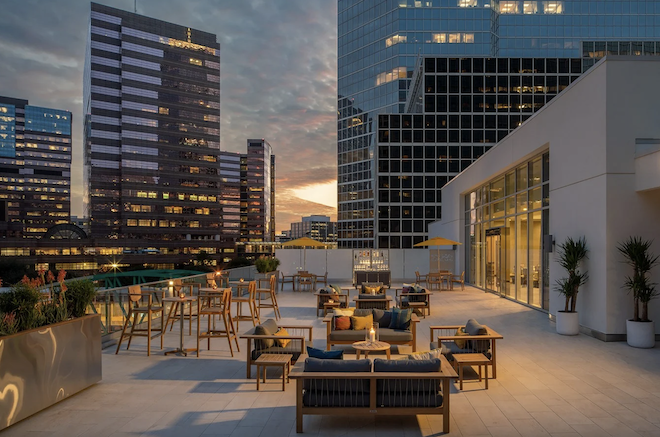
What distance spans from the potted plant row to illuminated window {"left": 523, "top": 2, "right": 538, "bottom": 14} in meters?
71.0

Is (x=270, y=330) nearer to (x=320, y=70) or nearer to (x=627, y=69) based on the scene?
(x=627, y=69)

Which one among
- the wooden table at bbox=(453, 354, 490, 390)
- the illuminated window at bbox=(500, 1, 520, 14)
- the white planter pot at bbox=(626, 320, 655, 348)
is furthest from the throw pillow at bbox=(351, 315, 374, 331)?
the illuminated window at bbox=(500, 1, 520, 14)

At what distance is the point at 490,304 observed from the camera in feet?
51.7

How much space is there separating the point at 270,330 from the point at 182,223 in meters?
94.9

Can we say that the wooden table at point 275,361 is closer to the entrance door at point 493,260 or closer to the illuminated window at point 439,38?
the entrance door at point 493,260

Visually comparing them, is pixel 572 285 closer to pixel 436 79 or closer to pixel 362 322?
pixel 362 322

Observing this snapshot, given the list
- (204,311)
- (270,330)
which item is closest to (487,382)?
(270,330)

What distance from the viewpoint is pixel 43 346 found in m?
5.53

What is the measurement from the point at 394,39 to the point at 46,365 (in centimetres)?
6277

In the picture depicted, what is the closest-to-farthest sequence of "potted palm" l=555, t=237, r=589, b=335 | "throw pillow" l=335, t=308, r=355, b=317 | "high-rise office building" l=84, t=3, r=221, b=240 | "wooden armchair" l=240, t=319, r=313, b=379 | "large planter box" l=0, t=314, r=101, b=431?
"large planter box" l=0, t=314, r=101, b=431
"wooden armchair" l=240, t=319, r=313, b=379
"throw pillow" l=335, t=308, r=355, b=317
"potted palm" l=555, t=237, r=589, b=335
"high-rise office building" l=84, t=3, r=221, b=240

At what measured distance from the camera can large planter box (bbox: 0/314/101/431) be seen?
4984mm

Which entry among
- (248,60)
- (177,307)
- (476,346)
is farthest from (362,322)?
(248,60)

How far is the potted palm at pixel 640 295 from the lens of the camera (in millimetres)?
8883

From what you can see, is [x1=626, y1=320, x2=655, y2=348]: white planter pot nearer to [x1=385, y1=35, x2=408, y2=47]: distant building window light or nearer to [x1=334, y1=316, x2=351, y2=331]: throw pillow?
[x1=334, y1=316, x2=351, y2=331]: throw pillow
